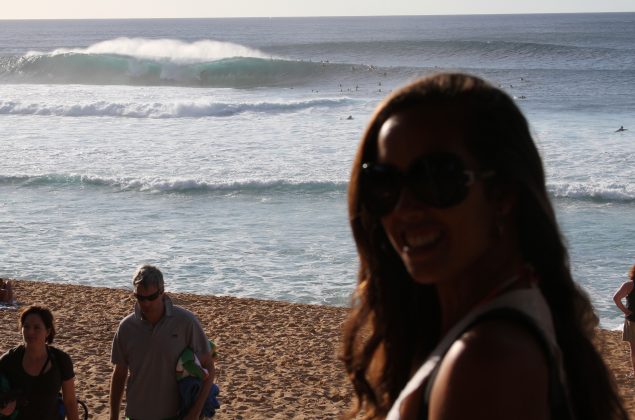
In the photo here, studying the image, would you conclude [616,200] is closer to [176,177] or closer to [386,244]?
[176,177]

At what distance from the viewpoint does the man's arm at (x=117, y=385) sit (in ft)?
16.5

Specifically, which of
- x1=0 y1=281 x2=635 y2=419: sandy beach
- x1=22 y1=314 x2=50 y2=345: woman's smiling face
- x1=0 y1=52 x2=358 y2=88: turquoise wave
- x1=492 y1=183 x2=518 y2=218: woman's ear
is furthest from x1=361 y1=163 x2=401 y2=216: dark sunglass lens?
x1=0 y1=52 x2=358 y2=88: turquoise wave

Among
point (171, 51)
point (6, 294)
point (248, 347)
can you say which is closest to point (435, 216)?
point (248, 347)

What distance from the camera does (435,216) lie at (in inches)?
49.1

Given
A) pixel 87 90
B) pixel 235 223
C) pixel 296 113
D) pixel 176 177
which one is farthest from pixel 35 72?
pixel 235 223

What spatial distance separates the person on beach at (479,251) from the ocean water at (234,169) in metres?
0.40

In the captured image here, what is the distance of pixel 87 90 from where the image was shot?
4691 cm

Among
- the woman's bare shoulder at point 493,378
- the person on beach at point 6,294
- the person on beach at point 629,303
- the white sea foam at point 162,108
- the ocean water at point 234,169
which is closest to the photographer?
the woman's bare shoulder at point 493,378

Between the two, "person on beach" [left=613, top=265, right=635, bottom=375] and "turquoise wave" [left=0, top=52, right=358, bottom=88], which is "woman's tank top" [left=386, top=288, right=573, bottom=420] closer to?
"person on beach" [left=613, top=265, right=635, bottom=375]

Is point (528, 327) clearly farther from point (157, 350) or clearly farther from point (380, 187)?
point (157, 350)

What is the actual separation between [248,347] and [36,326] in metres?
4.91

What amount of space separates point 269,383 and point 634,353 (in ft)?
10.2

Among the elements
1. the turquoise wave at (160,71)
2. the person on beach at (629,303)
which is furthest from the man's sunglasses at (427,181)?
the turquoise wave at (160,71)

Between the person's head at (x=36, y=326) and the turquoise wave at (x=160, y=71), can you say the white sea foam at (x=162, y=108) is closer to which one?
the turquoise wave at (x=160, y=71)
